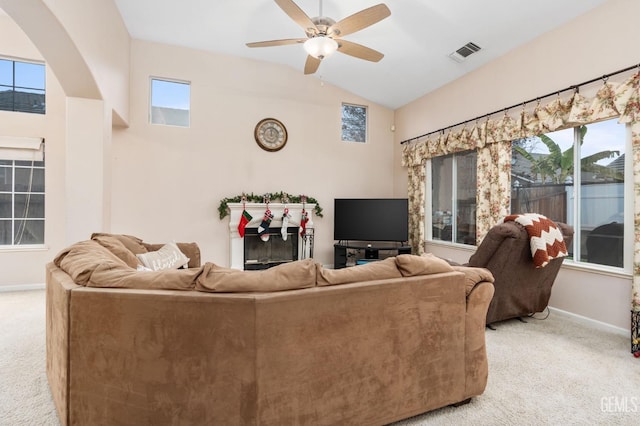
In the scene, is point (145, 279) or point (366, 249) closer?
point (145, 279)

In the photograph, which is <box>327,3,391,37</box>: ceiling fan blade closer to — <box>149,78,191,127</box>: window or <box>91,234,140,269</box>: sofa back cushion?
<box>91,234,140,269</box>: sofa back cushion

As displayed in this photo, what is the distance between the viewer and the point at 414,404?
65.2 inches

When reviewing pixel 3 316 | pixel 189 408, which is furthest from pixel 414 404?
pixel 3 316

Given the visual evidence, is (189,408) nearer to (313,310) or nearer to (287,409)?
(287,409)

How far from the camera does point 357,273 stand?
1.58 meters

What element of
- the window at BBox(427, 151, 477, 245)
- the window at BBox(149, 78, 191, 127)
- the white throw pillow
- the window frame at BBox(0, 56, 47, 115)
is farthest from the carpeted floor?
the window at BBox(149, 78, 191, 127)

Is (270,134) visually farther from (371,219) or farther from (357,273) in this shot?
(357,273)

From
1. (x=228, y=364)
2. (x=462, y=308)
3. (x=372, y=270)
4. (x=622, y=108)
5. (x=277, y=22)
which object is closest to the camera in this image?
(x=228, y=364)

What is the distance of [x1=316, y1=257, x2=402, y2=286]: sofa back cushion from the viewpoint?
4.92ft

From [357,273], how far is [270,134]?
438 centimetres

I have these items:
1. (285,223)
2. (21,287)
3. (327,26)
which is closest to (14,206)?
(21,287)

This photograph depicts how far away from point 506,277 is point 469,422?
1.63 meters

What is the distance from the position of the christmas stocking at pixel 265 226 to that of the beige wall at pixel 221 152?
1.56 feet

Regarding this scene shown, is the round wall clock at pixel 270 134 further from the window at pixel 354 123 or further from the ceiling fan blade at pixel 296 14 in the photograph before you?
the ceiling fan blade at pixel 296 14
